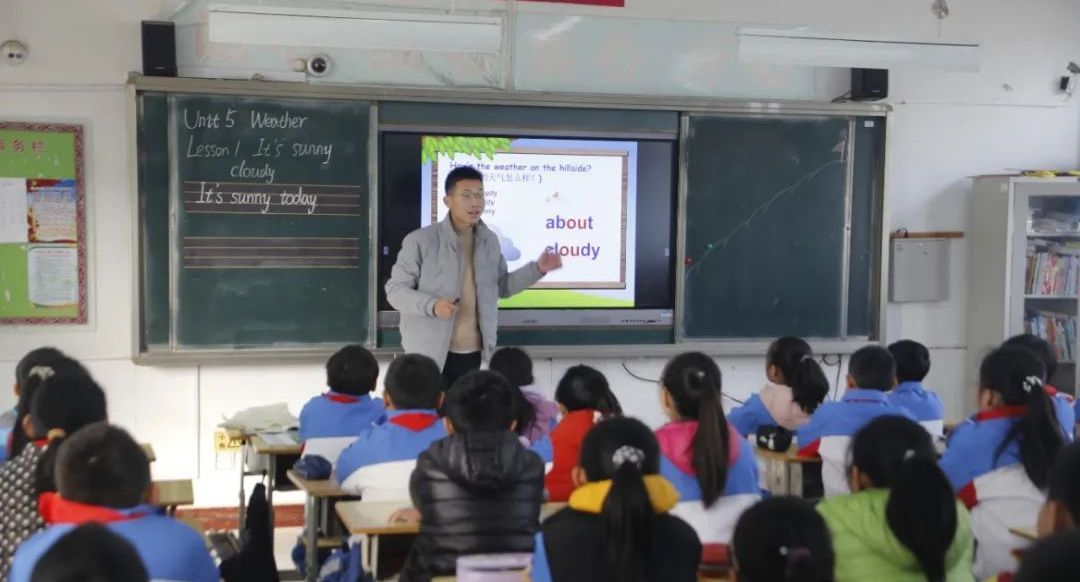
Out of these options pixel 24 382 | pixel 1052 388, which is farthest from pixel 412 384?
pixel 1052 388

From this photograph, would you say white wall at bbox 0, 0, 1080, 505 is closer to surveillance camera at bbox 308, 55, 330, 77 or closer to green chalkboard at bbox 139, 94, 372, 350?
green chalkboard at bbox 139, 94, 372, 350

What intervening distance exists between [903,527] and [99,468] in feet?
5.35

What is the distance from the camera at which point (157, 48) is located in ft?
18.6

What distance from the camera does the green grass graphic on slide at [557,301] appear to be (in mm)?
6348

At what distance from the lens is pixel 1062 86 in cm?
717

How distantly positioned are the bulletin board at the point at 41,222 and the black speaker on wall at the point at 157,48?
47cm

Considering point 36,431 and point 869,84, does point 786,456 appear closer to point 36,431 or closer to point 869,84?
point 36,431

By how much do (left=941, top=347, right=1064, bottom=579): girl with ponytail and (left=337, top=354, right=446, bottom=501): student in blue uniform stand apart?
5.12 feet

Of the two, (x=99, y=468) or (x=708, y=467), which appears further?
(x=708, y=467)

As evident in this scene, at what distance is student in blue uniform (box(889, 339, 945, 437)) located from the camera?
469cm

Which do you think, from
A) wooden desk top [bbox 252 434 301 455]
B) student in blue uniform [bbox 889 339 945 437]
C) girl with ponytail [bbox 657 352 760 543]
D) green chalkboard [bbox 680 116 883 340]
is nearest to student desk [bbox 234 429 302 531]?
wooden desk top [bbox 252 434 301 455]

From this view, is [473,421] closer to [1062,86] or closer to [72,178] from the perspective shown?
[72,178]

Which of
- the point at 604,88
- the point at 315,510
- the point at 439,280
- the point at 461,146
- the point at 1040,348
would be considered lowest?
the point at 315,510

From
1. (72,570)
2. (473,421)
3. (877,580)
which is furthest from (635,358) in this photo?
(72,570)
